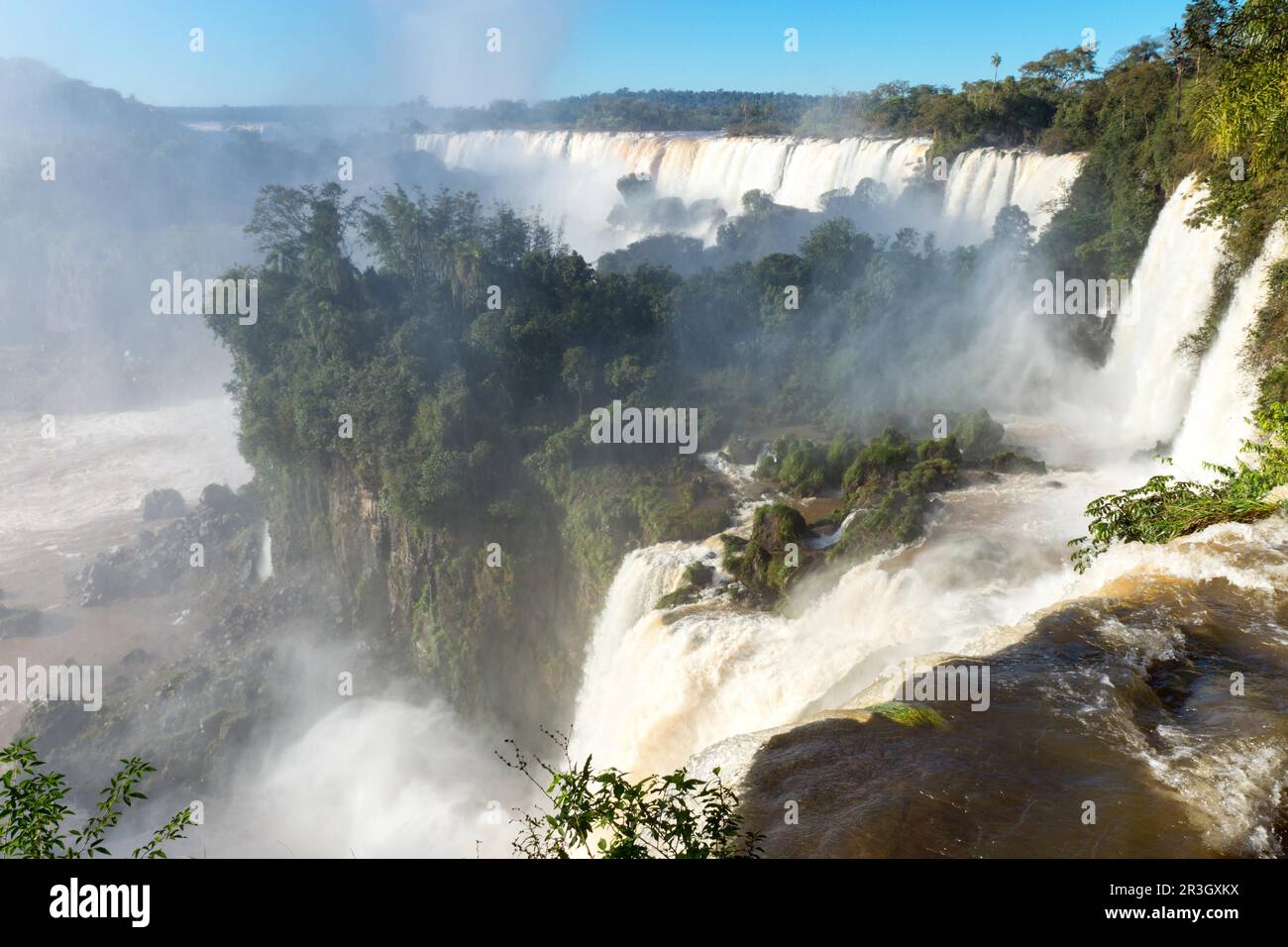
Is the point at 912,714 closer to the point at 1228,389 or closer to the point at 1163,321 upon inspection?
the point at 1228,389

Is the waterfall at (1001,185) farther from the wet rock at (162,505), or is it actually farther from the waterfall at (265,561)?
the wet rock at (162,505)

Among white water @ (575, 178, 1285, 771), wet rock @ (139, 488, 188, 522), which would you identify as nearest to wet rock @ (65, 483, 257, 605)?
wet rock @ (139, 488, 188, 522)

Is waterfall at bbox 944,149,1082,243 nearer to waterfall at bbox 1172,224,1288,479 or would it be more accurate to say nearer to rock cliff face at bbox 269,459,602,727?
waterfall at bbox 1172,224,1288,479

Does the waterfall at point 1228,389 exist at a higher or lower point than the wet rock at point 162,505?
higher

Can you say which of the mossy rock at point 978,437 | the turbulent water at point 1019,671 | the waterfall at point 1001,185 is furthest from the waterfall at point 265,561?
the waterfall at point 1001,185

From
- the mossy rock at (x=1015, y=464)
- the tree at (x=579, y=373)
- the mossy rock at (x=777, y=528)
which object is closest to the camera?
the mossy rock at (x=777, y=528)
